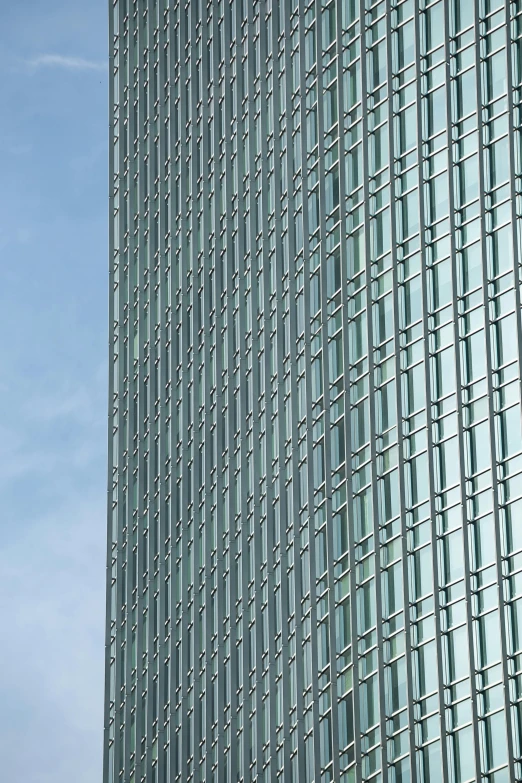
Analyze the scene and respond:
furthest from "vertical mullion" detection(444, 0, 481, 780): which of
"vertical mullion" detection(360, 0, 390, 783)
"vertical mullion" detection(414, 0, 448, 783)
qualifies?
"vertical mullion" detection(360, 0, 390, 783)

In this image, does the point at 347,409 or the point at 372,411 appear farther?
the point at 347,409

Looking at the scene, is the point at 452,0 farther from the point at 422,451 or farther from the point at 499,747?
the point at 499,747

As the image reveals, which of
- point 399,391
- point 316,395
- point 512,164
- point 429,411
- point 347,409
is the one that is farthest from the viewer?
point 316,395

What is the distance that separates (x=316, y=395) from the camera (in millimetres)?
94000

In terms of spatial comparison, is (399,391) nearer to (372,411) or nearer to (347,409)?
(372,411)

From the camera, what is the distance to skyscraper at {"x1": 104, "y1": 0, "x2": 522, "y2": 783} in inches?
3191

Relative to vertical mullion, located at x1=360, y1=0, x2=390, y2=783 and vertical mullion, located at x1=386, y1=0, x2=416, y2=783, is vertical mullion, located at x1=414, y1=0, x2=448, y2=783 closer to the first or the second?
vertical mullion, located at x1=386, y1=0, x2=416, y2=783

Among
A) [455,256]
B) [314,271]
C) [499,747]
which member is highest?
[314,271]

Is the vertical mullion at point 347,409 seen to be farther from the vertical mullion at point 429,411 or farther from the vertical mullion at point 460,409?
the vertical mullion at point 460,409

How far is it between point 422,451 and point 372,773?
46.8ft

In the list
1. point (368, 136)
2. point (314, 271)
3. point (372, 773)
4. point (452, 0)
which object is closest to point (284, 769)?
point (372, 773)

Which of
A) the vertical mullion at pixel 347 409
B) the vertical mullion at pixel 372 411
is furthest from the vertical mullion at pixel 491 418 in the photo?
the vertical mullion at pixel 347 409

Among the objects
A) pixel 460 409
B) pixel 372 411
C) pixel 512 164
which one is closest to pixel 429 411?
pixel 460 409

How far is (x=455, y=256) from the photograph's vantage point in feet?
273
